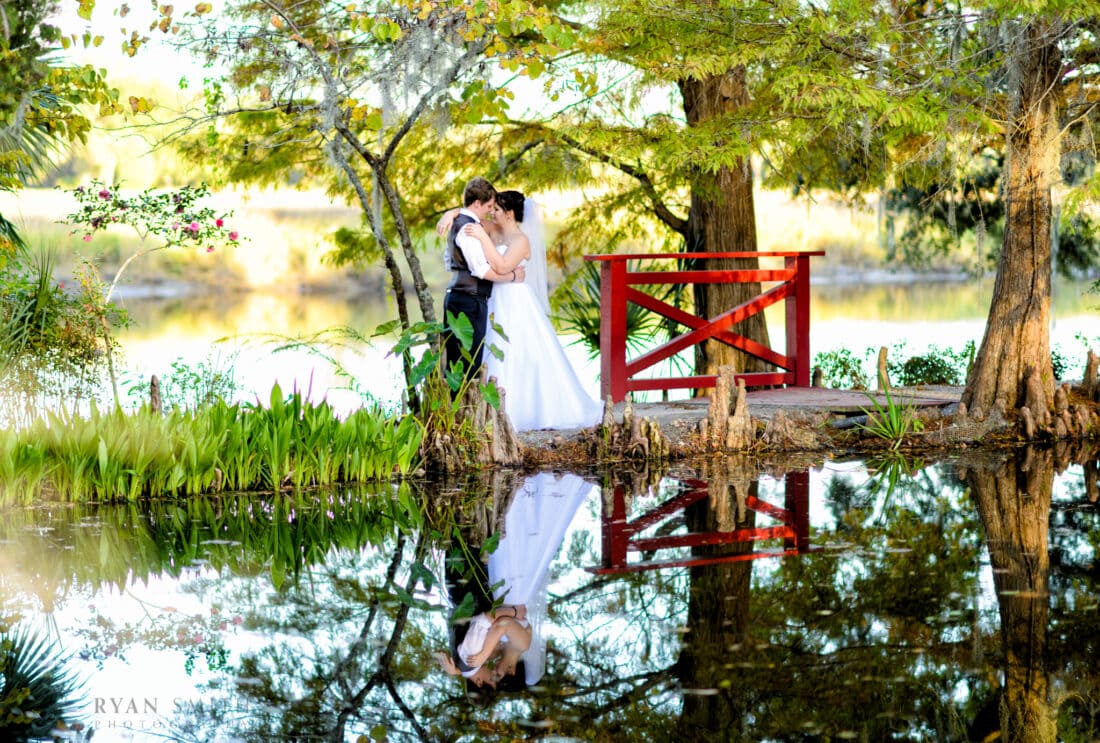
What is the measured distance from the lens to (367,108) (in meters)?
9.28

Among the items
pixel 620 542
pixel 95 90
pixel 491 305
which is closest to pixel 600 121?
pixel 491 305

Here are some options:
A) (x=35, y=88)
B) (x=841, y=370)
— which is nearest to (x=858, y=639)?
(x=35, y=88)

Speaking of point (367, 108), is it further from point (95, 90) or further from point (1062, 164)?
point (1062, 164)

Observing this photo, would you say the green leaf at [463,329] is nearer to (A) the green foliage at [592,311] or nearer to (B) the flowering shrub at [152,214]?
(B) the flowering shrub at [152,214]

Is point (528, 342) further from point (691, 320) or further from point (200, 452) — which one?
point (200, 452)

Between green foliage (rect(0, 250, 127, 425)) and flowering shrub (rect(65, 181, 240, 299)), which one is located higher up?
flowering shrub (rect(65, 181, 240, 299))

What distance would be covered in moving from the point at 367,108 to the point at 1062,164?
587 cm

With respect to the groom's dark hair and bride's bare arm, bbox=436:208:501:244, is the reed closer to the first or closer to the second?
bride's bare arm, bbox=436:208:501:244

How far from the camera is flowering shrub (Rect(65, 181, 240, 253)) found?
11.1 metres

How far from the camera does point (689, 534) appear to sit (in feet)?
23.8

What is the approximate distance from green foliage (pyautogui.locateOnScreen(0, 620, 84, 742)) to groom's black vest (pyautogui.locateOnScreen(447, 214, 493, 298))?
16.1 ft

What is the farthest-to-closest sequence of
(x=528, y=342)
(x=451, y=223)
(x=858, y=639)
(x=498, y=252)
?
(x=528, y=342) < (x=498, y=252) < (x=451, y=223) < (x=858, y=639)

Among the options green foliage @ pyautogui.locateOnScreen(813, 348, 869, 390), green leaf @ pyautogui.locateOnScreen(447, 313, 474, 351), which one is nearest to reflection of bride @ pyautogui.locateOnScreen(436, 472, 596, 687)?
green leaf @ pyautogui.locateOnScreen(447, 313, 474, 351)

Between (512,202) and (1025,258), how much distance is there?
448cm
